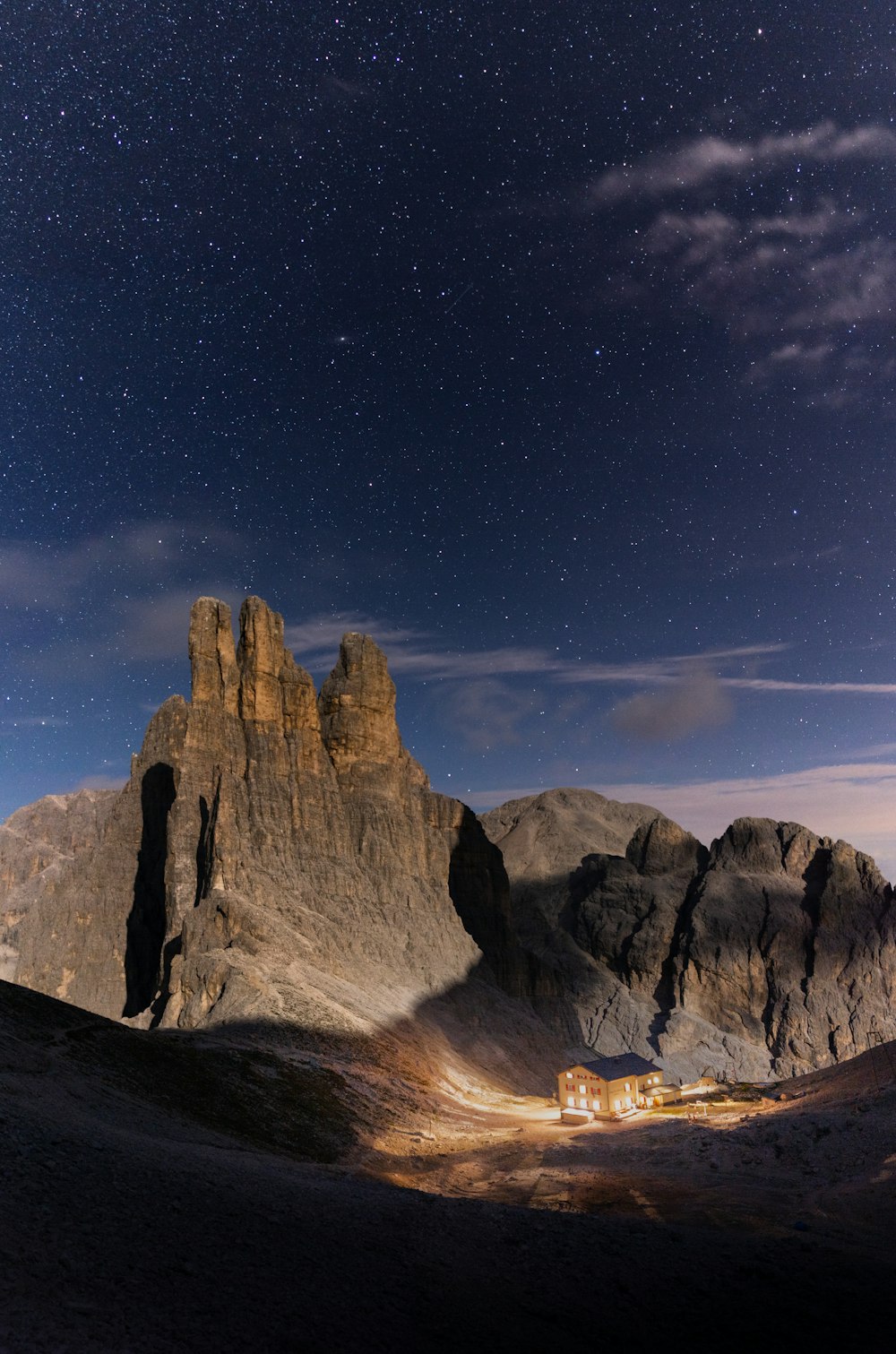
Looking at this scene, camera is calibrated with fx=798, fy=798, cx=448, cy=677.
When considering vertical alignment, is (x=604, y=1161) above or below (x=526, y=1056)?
above

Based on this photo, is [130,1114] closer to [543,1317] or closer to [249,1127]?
[249,1127]

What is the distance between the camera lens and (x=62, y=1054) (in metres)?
32.8

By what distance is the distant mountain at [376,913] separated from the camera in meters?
76.1

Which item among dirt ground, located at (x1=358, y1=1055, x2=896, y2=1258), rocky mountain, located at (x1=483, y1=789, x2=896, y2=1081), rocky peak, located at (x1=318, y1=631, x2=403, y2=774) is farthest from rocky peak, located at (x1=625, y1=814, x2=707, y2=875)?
dirt ground, located at (x1=358, y1=1055, x2=896, y2=1258)

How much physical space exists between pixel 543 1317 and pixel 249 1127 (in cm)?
2576

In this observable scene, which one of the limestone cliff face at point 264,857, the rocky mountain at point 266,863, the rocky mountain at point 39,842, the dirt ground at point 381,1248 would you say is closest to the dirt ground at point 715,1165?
the dirt ground at point 381,1248

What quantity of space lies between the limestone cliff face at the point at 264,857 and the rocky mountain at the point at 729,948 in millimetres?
27800

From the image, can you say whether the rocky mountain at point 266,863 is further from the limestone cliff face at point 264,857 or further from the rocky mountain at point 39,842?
the rocky mountain at point 39,842

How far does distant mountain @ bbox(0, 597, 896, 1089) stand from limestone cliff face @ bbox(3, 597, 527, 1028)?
1.01ft

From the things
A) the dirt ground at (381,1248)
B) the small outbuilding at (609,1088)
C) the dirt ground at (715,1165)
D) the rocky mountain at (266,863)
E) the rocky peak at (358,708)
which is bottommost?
the small outbuilding at (609,1088)

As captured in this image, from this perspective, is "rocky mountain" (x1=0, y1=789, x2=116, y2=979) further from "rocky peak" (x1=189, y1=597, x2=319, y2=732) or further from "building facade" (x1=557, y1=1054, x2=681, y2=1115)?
"building facade" (x1=557, y1=1054, x2=681, y2=1115)

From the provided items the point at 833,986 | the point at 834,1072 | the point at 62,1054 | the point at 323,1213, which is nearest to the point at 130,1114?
the point at 62,1054

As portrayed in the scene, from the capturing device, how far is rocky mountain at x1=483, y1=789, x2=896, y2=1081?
122875mm

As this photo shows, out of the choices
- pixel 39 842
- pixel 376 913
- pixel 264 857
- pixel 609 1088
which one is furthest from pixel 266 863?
pixel 39 842
